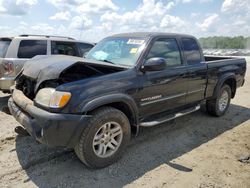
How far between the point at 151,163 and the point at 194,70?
2213mm

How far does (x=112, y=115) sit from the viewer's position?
11.7ft

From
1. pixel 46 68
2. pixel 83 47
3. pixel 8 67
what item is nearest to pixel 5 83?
pixel 8 67

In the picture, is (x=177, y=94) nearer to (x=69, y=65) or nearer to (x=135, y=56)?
(x=135, y=56)

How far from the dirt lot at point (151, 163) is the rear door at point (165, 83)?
0.64m

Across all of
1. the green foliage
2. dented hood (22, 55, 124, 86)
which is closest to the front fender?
dented hood (22, 55, 124, 86)

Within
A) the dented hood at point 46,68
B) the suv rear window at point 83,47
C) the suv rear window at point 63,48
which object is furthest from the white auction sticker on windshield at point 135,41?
the suv rear window at point 83,47

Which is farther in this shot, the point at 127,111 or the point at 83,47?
the point at 83,47

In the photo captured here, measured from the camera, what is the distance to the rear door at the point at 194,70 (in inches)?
198

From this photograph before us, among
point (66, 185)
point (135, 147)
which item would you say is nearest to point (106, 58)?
point (135, 147)

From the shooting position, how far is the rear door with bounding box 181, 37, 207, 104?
16.5ft

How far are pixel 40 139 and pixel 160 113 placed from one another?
2224mm

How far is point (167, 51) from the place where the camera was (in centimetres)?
468

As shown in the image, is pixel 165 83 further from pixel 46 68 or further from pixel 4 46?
pixel 4 46

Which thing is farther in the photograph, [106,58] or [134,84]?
[106,58]
